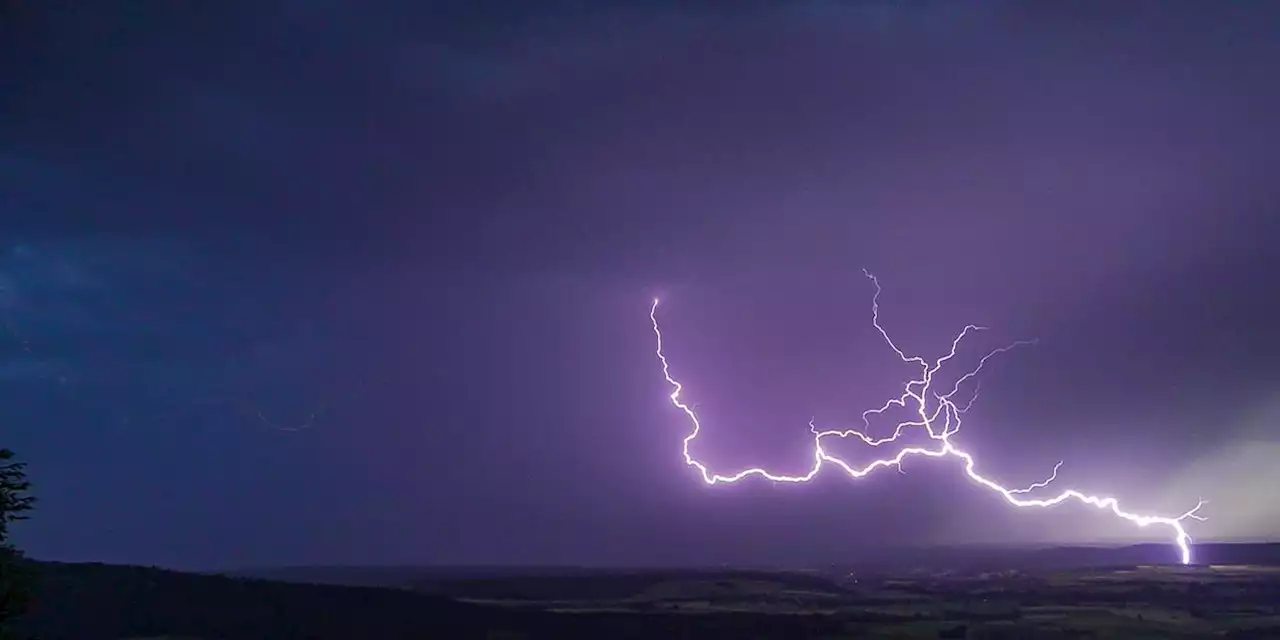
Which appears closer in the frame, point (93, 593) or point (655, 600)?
point (93, 593)

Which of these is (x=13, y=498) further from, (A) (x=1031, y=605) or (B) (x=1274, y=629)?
(A) (x=1031, y=605)

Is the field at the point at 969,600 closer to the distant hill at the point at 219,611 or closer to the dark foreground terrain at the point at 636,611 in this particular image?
the dark foreground terrain at the point at 636,611

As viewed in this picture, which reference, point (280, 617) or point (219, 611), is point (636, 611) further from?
point (219, 611)

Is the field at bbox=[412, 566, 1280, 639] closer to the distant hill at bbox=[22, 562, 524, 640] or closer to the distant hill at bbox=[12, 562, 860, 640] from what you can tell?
the distant hill at bbox=[12, 562, 860, 640]

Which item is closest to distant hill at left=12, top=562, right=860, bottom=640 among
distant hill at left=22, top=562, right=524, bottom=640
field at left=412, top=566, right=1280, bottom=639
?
distant hill at left=22, top=562, right=524, bottom=640

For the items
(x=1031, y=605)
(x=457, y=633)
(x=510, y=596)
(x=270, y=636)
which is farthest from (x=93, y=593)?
(x=1031, y=605)

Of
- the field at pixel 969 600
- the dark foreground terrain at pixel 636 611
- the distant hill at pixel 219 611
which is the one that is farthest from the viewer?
the field at pixel 969 600

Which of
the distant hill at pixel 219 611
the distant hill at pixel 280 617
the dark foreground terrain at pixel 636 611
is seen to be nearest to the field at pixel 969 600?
the dark foreground terrain at pixel 636 611

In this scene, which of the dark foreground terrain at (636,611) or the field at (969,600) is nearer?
the dark foreground terrain at (636,611)
